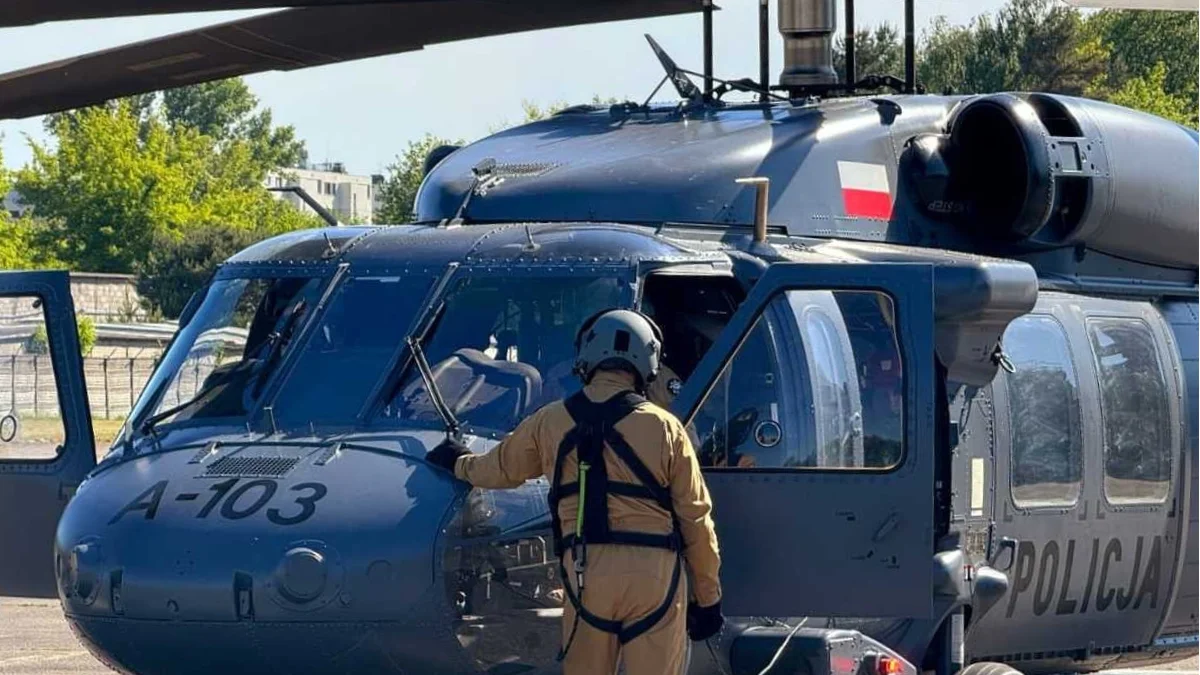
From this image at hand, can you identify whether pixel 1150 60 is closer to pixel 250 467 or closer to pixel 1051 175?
pixel 1051 175

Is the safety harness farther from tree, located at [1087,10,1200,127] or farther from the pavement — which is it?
tree, located at [1087,10,1200,127]

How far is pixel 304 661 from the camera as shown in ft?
21.4


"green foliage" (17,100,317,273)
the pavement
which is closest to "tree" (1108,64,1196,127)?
"green foliage" (17,100,317,273)

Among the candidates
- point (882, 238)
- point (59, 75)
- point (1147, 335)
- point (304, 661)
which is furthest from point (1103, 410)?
point (59, 75)

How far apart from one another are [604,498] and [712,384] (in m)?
0.58

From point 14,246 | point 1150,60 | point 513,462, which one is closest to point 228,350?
point 513,462

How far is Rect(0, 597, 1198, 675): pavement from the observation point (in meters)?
11.4

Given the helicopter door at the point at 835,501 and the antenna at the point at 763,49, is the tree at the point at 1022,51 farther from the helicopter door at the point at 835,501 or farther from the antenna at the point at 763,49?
the helicopter door at the point at 835,501

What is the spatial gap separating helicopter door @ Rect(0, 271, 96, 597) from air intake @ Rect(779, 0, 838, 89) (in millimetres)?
3118

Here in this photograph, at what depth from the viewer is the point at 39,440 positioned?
7.98 meters

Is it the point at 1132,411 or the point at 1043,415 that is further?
the point at 1132,411

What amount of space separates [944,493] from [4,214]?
4488cm

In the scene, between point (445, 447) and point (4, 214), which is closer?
point (445, 447)

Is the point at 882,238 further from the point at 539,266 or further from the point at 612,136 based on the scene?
the point at 539,266
